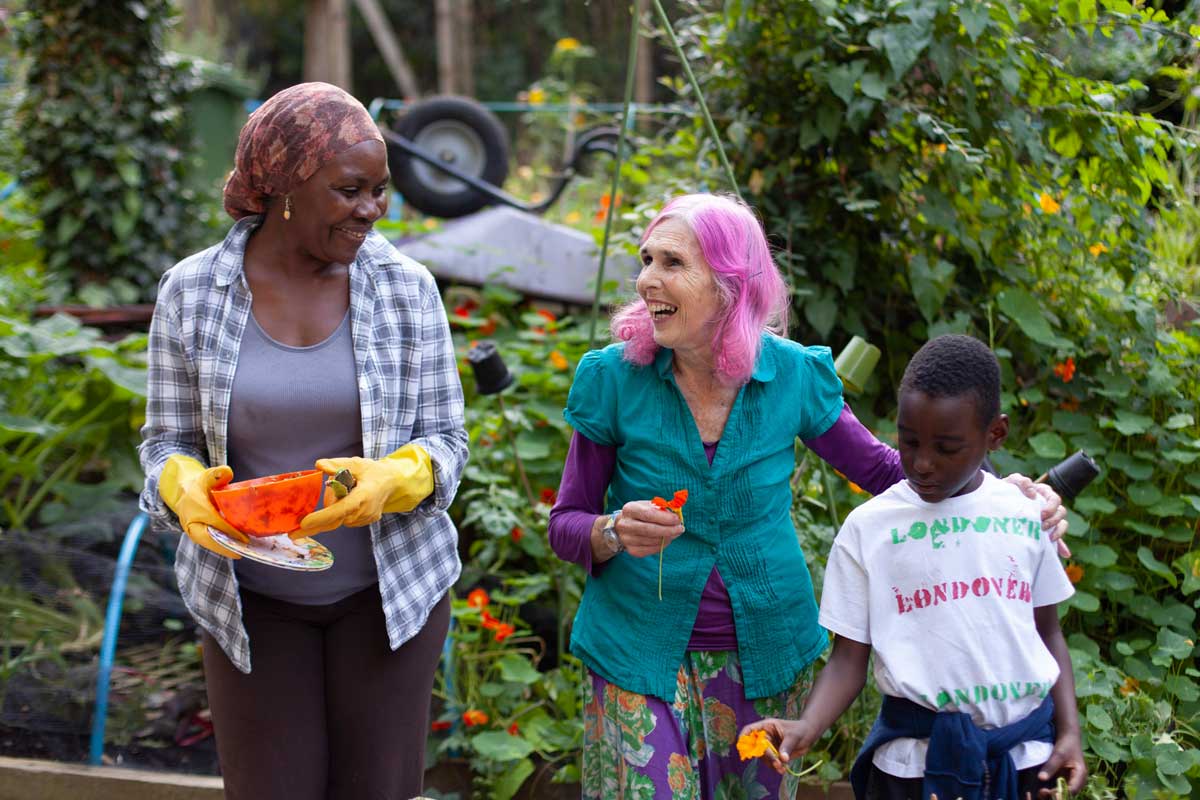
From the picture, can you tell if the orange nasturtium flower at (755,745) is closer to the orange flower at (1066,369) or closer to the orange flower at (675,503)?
the orange flower at (675,503)

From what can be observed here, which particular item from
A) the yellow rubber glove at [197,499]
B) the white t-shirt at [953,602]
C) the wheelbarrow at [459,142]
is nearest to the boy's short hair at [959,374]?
the white t-shirt at [953,602]

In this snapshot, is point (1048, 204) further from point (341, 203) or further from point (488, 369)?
point (341, 203)

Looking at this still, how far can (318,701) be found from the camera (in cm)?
231

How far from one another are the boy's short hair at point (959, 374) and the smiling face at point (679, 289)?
1.25 feet

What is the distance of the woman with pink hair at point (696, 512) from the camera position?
2127 millimetres

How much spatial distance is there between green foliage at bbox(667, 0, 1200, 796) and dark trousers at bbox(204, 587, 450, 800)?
1604 mm

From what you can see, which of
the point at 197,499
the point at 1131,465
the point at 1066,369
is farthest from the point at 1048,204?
the point at 197,499

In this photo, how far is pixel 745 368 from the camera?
2160 millimetres

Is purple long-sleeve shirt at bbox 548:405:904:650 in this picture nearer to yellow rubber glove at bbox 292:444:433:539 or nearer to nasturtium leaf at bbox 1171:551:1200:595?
yellow rubber glove at bbox 292:444:433:539

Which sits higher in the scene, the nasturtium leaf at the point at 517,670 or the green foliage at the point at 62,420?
the green foliage at the point at 62,420

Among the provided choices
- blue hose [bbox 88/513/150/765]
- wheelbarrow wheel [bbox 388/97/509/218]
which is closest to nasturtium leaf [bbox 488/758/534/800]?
blue hose [bbox 88/513/150/765]

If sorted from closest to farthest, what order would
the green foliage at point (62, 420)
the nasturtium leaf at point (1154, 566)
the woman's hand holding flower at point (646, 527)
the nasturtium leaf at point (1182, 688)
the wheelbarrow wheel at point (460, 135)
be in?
1. the woman's hand holding flower at point (646, 527)
2. the nasturtium leaf at point (1182, 688)
3. the nasturtium leaf at point (1154, 566)
4. the green foliage at point (62, 420)
5. the wheelbarrow wheel at point (460, 135)

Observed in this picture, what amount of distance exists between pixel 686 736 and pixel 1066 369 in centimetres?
181

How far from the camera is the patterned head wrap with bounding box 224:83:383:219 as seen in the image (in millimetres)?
2131
